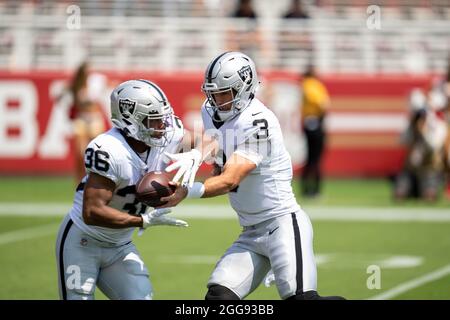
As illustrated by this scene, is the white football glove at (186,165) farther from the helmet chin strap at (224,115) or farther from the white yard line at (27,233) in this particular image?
the white yard line at (27,233)

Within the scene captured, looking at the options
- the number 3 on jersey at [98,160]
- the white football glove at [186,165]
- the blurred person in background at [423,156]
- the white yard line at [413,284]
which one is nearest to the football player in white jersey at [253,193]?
the white football glove at [186,165]

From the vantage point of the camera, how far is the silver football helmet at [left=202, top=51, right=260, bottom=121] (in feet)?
20.5

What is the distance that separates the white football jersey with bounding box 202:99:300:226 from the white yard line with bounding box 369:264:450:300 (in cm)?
222

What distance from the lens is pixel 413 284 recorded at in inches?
351

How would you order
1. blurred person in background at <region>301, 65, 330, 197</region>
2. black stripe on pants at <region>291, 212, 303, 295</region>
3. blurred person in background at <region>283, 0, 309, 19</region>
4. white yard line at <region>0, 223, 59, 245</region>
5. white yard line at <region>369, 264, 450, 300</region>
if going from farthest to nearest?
blurred person in background at <region>283, 0, 309, 19</region> → blurred person in background at <region>301, 65, 330, 197</region> → white yard line at <region>0, 223, 59, 245</region> → white yard line at <region>369, 264, 450, 300</region> → black stripe on pants at <region>291, 212, 303, 295</region>

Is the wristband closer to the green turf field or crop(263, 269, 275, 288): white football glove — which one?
crop(263, 269, 275, 288): white football glove

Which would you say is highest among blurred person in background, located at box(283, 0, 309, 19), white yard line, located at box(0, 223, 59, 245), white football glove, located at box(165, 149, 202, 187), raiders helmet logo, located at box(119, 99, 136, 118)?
A: raiders helmet logo, located at box(119, 99, 136, 118)

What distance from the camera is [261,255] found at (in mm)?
6367

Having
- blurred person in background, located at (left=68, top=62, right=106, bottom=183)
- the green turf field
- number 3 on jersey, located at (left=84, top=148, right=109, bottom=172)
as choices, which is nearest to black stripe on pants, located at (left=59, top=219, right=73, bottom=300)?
number 3 on jersey, located at (left=84, top=148, right=109, bottom=172)

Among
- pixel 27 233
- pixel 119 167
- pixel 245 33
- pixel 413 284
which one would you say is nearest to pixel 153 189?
pixel 119 167

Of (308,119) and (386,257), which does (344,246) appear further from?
(308,119)

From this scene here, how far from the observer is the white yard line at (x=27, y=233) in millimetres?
11509

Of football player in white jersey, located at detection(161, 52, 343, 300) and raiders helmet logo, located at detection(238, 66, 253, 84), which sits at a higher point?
raiders helmet logo, located at detection(238, 66, 253, 84)
